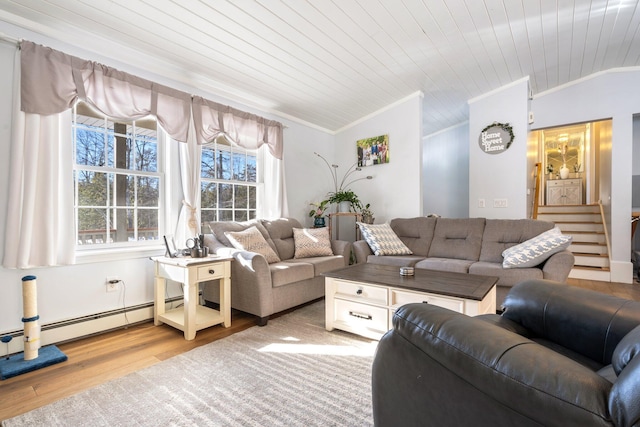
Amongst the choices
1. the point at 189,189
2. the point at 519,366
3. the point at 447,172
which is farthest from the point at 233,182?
the point at 447,172

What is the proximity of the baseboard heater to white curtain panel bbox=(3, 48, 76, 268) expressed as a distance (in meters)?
0.47

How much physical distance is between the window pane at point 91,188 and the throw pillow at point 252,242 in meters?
1.08

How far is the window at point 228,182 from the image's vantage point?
345 centimetres

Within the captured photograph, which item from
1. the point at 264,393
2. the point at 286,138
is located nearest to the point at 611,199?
Result: the point at 286,138

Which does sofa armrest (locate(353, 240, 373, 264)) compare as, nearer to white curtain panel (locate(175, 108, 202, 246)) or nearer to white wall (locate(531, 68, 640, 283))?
white curtain panel (locate(175, 108, 202, 246))

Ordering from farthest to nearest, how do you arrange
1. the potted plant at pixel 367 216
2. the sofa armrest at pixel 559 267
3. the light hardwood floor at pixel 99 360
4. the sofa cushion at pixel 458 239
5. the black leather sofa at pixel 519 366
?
the potted plant at pixel 367 216, the sofa cushion at pixel 458 239, the sofa armrest at pixel 559 267, the light hardwood floor at pixel 99 360, the black leather sofa at pixel 519 366

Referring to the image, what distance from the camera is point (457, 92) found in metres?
4.41

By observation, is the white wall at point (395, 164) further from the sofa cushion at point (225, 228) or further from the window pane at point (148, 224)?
the window pane at point (148, 224)

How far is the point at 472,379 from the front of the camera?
0.77m

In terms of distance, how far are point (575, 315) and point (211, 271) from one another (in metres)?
2.29

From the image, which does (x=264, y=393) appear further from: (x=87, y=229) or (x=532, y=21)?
(x=532, y=21)

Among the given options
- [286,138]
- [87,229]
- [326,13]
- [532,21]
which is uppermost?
[532,21]

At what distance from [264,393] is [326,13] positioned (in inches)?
108

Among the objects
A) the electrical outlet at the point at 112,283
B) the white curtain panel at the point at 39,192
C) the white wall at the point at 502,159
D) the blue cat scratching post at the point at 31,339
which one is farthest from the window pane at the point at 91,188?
the white wall at the point at 502,159
